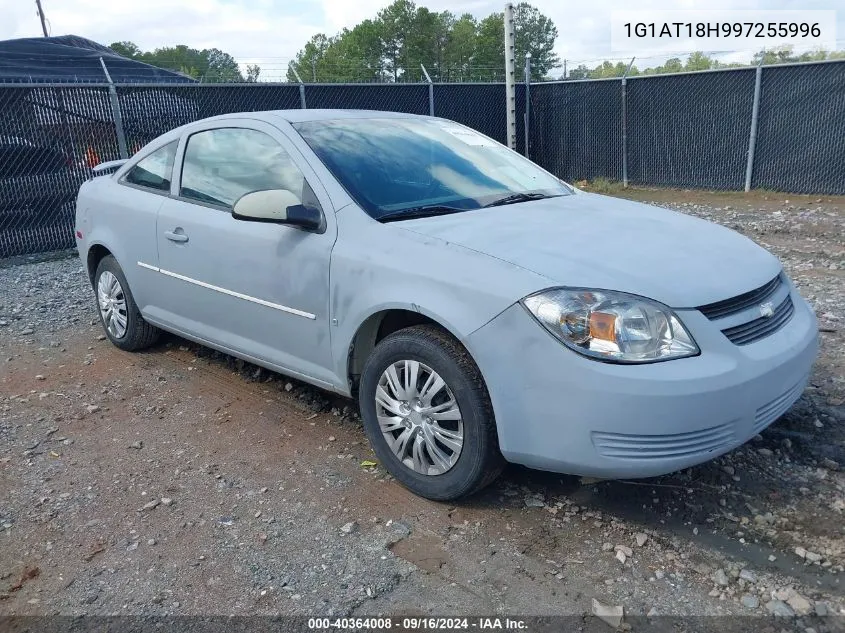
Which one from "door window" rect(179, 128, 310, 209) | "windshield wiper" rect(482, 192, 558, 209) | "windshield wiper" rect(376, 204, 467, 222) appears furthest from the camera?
"door window" rect(179, 128, 310, 209)

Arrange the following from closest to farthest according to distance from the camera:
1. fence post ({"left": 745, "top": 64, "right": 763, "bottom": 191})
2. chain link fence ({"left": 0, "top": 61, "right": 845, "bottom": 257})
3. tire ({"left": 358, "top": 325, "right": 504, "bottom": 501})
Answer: tire ({"left": 358, "top": 325, "right": 504, "bottom": 501})
chain link fence ({"left": 0, "top": 61, "right": 845, "bottom": 257})
fence post ({"left": 745, "top": 64, "right": 763, "bottom": 191})

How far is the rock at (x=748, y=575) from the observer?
257 cm

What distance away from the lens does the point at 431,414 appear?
10.0ft

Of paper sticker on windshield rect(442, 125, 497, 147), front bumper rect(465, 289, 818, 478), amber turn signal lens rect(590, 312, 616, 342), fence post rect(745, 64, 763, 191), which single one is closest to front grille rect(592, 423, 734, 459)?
front bumper rect(465, 289, 818, 478)

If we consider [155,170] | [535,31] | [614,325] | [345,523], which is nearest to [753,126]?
[155,170]

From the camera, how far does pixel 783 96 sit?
11852 millimetres

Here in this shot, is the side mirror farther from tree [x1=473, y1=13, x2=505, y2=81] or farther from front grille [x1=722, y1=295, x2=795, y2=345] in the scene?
tree [x1=473, y1=13, x2=505, y2=81]

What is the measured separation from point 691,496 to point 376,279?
5.45 feet

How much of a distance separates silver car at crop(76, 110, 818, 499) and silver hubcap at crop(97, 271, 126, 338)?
0.70 meters

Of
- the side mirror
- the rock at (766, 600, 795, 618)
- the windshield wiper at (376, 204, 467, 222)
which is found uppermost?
the side mirror

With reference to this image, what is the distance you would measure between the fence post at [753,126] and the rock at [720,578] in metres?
11.3

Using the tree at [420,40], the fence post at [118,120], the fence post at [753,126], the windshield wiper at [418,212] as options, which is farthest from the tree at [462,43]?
the windshield wiper at [418,212]

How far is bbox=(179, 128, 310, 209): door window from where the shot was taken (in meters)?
3.84

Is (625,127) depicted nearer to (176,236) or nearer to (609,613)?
(176,236)
